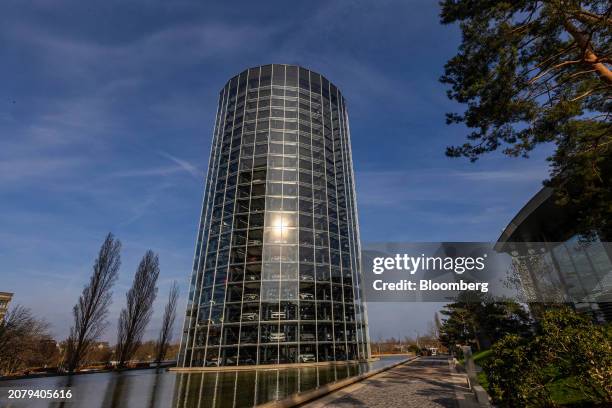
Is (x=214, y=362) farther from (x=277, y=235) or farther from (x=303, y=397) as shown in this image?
(x=303, y=397)

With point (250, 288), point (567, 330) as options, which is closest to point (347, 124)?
point (250, 288)

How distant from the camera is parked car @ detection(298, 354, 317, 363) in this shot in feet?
86.3

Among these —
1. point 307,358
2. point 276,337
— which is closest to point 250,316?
point 276,337

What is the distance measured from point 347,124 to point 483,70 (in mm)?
36041

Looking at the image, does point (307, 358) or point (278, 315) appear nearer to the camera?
point (307, 358)

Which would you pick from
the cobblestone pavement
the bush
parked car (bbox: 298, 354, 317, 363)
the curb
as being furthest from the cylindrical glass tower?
the bush

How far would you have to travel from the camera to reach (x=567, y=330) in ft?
19.7

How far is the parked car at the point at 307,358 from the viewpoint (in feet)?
86.3

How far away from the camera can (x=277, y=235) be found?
101 feet

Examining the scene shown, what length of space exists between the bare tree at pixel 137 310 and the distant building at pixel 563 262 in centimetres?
3499

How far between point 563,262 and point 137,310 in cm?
3955

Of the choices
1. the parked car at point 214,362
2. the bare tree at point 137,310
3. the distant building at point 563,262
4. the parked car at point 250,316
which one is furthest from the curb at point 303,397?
the bare tree at point 137,310

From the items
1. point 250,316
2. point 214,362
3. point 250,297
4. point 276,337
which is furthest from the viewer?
point 250,297

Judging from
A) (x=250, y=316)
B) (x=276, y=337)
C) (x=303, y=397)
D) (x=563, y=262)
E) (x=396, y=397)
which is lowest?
(x=396, y=397)
